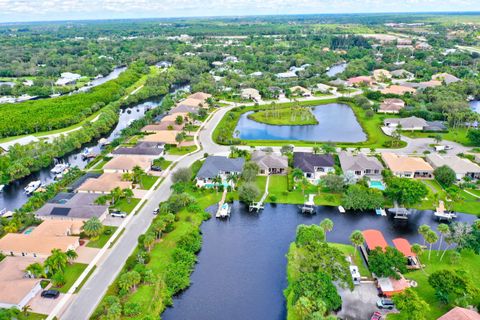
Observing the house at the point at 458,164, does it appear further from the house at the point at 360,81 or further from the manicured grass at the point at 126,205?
the house at the point at 360,81

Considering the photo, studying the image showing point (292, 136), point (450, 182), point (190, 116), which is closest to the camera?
point (450, 182)

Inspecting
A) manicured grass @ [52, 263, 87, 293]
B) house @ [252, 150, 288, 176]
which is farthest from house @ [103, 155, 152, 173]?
manicured grass @ [52, 263, 87, 293]

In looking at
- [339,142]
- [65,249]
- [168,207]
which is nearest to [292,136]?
[339,142]

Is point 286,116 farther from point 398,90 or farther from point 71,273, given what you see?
point 71,273

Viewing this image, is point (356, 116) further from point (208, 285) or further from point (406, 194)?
point (208, 285)

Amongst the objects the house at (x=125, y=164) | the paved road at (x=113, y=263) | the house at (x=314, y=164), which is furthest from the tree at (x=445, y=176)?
the house at (x=125, y=164)

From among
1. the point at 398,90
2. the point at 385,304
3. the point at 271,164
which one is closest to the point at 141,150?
the point at 271,164

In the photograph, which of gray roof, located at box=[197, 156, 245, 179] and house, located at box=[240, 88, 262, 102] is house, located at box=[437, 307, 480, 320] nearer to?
gray roof, located at box=[197, 156, 245, 179]
